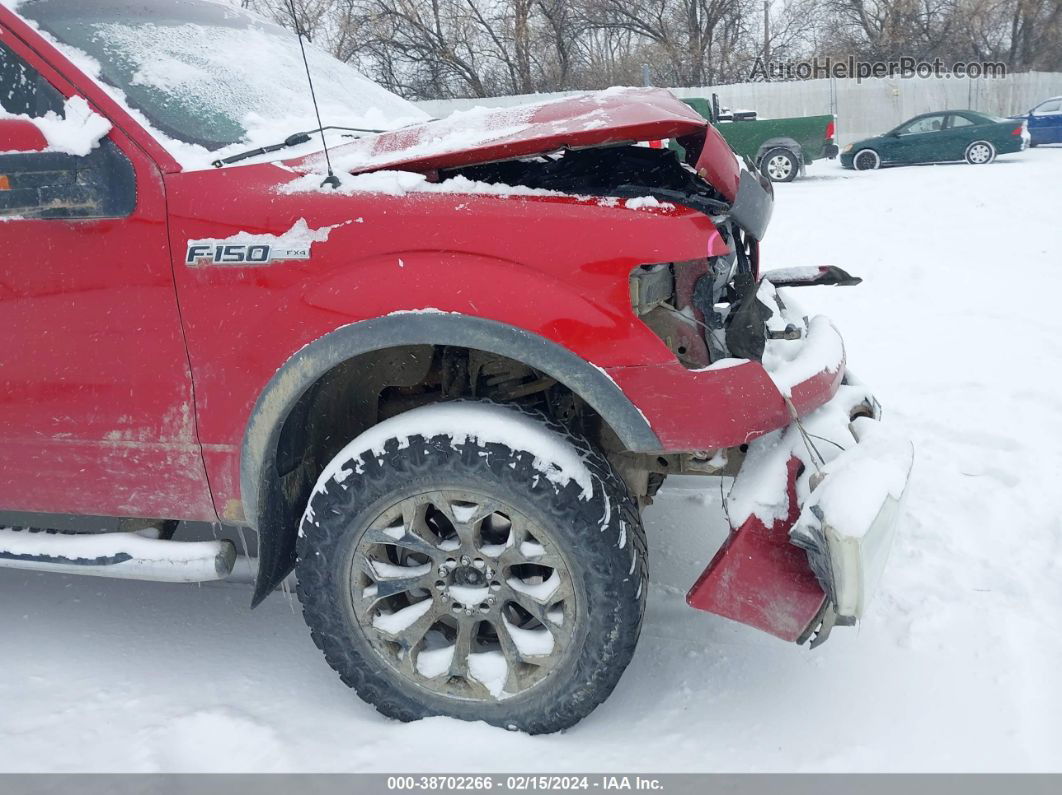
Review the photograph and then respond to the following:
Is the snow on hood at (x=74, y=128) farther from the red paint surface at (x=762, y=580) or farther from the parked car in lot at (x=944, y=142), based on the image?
the parked car in lot at (x=944, y=142)

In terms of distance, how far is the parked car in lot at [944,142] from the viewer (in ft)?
57.1

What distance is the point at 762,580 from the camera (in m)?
2.20

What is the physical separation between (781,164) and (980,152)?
417 centimetres

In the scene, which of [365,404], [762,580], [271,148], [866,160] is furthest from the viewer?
[866,160]

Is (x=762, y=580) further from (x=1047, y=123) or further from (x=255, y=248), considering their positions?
(x=1047, y=123)

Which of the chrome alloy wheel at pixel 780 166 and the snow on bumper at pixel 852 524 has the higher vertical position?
the chrome alloy wheel at pixel 780 166

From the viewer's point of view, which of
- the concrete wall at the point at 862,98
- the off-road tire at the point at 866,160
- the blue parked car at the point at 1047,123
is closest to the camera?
the off-road tire at the point at 866,160

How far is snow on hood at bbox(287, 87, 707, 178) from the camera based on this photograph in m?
2.24

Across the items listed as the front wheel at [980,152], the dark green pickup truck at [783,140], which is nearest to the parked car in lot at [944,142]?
the front wheel at [980,152]

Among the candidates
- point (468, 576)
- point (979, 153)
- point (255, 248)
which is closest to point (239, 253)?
point (255, 248)

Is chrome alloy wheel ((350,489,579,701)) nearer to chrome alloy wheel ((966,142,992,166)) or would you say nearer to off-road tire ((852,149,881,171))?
chrome alloy wheel ((966,142,992,166))

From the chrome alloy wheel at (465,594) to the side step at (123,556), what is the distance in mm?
428

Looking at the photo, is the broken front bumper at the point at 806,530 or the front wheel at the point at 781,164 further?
the front wheel at the point at 781,164

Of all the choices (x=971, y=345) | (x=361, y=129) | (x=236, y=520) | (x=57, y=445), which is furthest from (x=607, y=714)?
(x=971, y=345)
